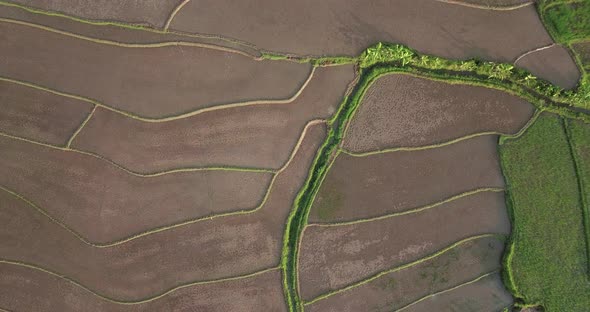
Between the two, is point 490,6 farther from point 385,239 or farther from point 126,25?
point 126,25

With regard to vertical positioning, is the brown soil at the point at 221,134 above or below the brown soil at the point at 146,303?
above

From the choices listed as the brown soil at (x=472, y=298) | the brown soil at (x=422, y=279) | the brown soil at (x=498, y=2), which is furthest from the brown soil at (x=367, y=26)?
the brown soil at (x=472, y=298)

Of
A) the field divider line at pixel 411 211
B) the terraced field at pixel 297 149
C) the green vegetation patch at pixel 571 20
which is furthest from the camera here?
the field divider line at pixel 411 211

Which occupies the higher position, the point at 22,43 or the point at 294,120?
the point at 22,43

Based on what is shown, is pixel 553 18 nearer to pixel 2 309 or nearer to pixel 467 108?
pixel 467 108

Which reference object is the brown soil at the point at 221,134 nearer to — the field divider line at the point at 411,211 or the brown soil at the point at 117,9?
the field divider line at the point at 411,211

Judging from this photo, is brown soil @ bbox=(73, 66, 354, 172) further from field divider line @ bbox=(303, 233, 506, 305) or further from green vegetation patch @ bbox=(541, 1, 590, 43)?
green vegetation patch @ bbox=(541, 1, 590, 43)

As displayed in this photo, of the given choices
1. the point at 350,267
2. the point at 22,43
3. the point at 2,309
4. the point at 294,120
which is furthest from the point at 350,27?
the point at 2,309
